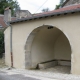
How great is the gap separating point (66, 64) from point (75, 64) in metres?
4.68

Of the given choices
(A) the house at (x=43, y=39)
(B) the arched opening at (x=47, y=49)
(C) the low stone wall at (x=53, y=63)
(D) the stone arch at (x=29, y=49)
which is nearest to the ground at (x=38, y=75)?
(A) the house at (x=43, y=39)

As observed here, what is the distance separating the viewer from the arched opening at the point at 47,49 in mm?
12617

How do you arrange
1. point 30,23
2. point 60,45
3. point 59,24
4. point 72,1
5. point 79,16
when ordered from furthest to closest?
point 72,1 < point 60,45 < point 30,23 < point 59,24 < point 79,16

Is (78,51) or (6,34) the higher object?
(6,34)

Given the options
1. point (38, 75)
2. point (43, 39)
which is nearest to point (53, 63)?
point (43, 39)

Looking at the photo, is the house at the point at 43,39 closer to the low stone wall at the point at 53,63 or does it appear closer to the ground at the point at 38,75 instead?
the low stone wall at the point at 53,63

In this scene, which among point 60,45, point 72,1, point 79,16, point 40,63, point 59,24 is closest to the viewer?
point 79,16

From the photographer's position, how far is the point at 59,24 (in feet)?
33.7

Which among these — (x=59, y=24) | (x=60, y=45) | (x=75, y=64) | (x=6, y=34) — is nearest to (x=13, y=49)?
(x=6, y=34)

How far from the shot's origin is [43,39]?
44.6ft

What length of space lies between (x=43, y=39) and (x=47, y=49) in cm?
103

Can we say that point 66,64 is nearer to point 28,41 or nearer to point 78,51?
point 28,41

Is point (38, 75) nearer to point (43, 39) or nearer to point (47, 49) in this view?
point (43, 39)

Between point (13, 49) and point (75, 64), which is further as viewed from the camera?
point (13, 49)
